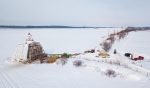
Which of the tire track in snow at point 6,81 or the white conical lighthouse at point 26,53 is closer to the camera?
the tire track in snow at point 6,81

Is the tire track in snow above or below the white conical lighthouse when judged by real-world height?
below

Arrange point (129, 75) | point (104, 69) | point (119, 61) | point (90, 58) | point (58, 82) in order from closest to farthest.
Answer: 1. point (58, 82)
2. point (129, 75)
3. point (104, 69)
4. point (119, 61)
5. point (90, 58)

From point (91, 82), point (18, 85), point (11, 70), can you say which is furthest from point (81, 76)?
point (11, 70)

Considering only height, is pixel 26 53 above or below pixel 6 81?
above

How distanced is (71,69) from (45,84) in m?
4.12

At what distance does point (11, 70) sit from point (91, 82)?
7.09 meters

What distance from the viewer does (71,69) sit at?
17750mm

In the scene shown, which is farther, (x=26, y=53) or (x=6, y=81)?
(x=26, y=53)

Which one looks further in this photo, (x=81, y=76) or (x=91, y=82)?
(x=81, y=76)

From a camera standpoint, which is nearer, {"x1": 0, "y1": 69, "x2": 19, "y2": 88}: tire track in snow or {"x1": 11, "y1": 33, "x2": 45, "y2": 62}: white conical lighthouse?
{"x1": 0, "y1": 69, "x2": 19, "y2": 88}: tire track in snow

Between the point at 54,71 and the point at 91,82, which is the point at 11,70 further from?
the point at 91,82

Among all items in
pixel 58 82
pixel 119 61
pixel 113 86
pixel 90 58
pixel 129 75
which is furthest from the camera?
pixel 90 58

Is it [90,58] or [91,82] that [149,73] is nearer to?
[91,82]

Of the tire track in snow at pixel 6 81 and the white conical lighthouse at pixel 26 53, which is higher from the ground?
the white conical lighthouse at pixel 26 53
